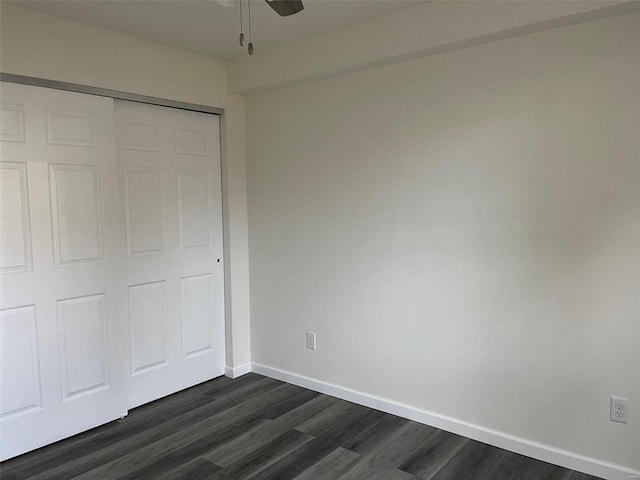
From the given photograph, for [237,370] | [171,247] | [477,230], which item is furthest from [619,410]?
[171,247]

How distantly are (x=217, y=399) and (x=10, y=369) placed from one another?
128 centimetres

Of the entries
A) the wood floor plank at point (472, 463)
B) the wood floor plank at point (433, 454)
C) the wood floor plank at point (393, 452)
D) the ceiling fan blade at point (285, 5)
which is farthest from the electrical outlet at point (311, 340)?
the ceiling fan blade at point (285, 5)

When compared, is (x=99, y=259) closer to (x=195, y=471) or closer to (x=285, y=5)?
(x=195, y=471)

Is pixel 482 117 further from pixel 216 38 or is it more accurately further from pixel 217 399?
pixel 217 399

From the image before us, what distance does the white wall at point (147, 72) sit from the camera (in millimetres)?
2521

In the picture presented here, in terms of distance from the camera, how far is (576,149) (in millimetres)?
2303

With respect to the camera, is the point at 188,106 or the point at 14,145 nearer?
the point at 14,145

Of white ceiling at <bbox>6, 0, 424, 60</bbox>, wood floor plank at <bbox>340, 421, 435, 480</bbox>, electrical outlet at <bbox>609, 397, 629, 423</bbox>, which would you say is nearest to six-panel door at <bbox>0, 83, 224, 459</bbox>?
white ceiling at <bbox>6, 0, 424, 60</bbox>

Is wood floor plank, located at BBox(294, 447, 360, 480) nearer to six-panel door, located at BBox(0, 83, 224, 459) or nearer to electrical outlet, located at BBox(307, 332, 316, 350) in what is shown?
electrical outlet, located at BBox(307, 332, 316, 350)

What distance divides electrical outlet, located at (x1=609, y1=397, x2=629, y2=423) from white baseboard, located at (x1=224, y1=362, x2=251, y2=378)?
98.1 inches

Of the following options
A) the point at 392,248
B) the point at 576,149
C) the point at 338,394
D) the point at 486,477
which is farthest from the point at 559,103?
the point at 338,394

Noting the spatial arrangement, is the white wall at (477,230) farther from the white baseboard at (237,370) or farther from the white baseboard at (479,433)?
the white baseboard at (237,370)

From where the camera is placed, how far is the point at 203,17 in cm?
267

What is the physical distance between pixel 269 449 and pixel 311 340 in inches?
36.1
